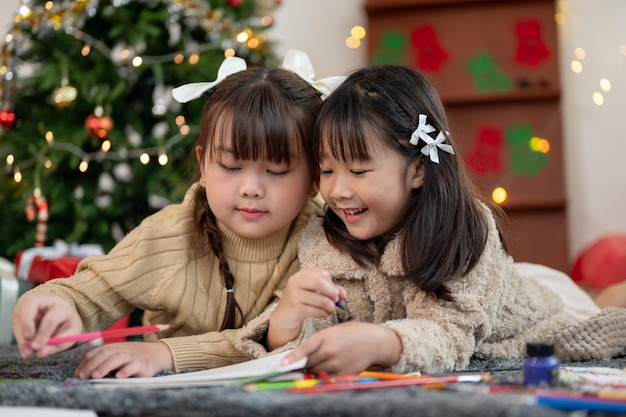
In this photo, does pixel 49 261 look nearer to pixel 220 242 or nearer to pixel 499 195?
pixel 220 242

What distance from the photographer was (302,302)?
0.98 m

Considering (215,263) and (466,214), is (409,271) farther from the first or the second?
(215,263)

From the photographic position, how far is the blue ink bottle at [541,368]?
80cm

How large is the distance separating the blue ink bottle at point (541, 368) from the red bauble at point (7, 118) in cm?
175

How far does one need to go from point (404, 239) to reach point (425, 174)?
3.9 inches

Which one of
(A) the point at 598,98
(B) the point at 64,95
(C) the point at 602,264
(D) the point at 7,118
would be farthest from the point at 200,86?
(A) the point at 598,98

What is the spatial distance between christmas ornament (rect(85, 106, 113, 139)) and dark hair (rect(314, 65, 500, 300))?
44.1 inches

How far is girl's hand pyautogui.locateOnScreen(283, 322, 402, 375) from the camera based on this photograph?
91 centimetres

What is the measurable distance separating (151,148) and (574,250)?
1.66 metres

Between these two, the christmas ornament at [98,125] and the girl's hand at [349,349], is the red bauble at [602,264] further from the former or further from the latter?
the girl's hand at [349,349]

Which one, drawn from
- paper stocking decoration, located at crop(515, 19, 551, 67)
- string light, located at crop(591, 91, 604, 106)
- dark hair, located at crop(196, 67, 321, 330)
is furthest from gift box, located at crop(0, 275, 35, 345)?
string light, located at crop(591, 91, 604, 106)

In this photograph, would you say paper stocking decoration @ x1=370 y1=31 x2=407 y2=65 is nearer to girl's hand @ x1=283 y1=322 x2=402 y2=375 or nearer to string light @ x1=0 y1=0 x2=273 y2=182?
string light @ x1=0 y1=0 x2=273 y2=182

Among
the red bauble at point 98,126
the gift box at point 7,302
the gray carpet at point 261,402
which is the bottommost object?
the gift box at point 7,302

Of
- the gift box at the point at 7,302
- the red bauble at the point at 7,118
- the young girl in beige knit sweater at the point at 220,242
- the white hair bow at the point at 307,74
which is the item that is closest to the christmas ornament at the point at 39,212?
the red bauble at the point at 7,118
